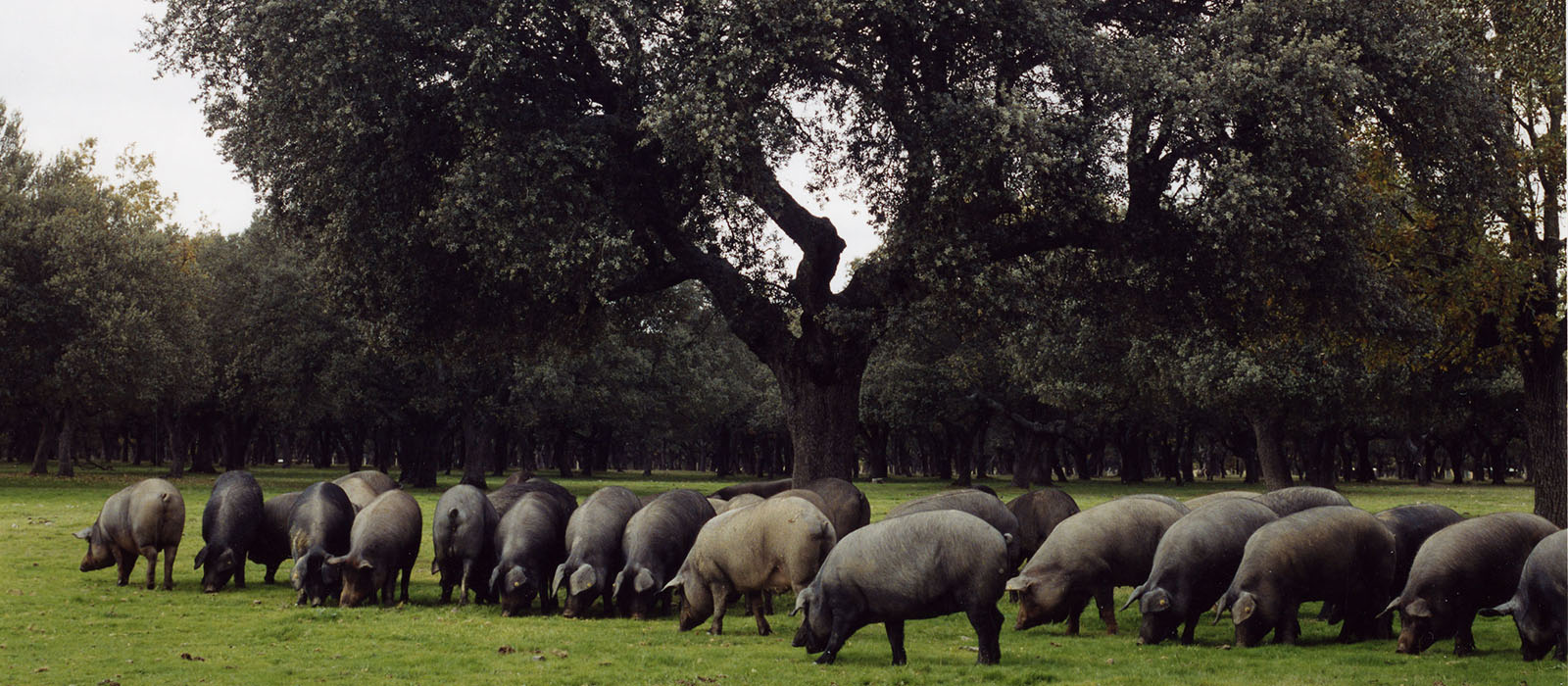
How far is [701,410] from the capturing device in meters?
71.2

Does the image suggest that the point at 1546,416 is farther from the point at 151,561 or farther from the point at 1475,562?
the point at 151,561

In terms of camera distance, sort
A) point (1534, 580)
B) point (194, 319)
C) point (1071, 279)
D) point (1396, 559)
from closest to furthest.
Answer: point (1534, 580), point (1396, 559), point (1071, 279), point (194, 319)

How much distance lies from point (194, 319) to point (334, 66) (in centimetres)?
3525

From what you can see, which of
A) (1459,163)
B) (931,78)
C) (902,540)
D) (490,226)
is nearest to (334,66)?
(490,226)

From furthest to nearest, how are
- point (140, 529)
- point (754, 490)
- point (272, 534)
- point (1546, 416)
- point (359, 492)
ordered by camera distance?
1. point (1546, 416)
2. point (754, 490)
3. point (359, 492)
4. point (272, 534)
5. point (140, 529)

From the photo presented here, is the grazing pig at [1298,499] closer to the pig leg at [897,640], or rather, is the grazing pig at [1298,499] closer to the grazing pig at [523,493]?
the pig leg at [897,640]

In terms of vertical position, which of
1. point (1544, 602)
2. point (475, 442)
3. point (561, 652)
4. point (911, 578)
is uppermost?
point (475, 442)

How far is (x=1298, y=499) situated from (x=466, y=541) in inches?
465

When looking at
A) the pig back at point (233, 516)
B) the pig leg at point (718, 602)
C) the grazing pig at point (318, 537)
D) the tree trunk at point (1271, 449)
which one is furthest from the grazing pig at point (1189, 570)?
the tree trunk at point (1271, 449)

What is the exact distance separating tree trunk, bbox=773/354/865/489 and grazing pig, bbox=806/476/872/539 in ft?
19.9

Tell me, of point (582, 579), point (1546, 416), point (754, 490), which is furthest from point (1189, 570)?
point (1546, 416)

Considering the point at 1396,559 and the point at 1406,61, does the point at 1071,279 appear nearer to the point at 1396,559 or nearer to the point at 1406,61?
the point at 1406,61

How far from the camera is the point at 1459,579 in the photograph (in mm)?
14008

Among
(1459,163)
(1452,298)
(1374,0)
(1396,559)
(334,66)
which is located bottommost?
(1396,559)
